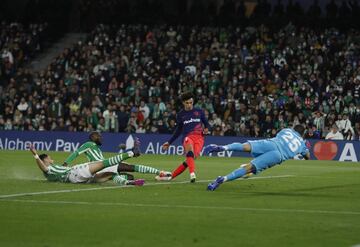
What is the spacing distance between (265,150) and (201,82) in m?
23.5

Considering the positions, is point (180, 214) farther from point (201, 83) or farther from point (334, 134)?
point (201, 83)

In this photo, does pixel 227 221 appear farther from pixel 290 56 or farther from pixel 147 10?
pixel 147 10

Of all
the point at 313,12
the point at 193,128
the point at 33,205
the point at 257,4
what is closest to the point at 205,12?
the point at 257,4

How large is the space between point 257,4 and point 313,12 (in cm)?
432

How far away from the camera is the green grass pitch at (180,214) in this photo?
10852 mm

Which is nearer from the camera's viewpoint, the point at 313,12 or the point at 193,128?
the point at 193,128

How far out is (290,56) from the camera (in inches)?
1604

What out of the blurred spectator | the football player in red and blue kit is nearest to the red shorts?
the football player in red and blue kit

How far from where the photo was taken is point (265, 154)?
17219mm

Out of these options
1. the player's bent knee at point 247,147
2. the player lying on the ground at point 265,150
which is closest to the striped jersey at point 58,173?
the player lying on the ground at point 265,150

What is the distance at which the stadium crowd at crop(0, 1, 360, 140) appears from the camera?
1478 inches

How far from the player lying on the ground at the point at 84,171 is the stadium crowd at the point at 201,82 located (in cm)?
1832

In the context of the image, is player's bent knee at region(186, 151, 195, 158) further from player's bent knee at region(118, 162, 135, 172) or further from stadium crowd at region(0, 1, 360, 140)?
stadium crowd at region(0, 1, 360, 140)

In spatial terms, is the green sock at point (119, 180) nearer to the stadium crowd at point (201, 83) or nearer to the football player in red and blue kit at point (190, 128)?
the football player in red and blue kit at point (190, 128)
